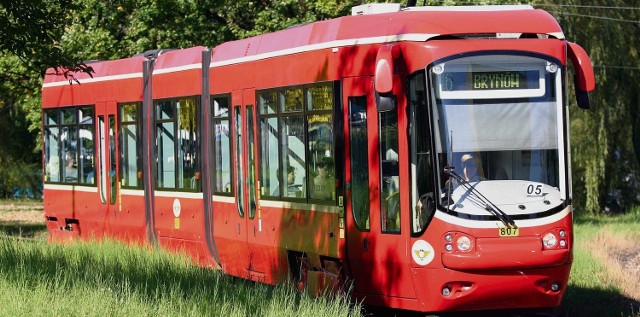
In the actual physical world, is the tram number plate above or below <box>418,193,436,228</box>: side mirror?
below

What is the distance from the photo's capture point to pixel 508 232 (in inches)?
475

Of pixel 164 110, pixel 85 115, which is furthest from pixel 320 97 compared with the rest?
pixel 85 115

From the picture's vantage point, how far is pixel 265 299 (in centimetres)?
1109

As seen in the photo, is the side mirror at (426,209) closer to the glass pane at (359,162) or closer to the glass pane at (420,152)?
the glass pane at (420,152)

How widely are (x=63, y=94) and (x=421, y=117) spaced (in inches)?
484

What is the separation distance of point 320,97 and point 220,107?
3.43 metres

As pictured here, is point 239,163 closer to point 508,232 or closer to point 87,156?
point 508,232

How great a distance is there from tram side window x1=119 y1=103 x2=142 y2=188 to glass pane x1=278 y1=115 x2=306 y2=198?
18.8ft

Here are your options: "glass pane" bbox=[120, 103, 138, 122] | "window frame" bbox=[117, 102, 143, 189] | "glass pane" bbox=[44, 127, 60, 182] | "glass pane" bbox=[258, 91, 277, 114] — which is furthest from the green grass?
"glass pane" bbox=[44, 127, 60, 182]

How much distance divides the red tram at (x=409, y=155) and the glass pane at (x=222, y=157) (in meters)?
0.09

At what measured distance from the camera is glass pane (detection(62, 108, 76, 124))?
896 inches

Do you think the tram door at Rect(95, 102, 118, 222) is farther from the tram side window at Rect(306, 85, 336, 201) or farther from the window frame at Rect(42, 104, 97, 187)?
the tram side window at Rect(306, 85, 336, 201)

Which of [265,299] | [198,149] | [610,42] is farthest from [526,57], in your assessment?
[610,42]

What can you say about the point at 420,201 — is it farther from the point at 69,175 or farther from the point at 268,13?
the point at 268,13
